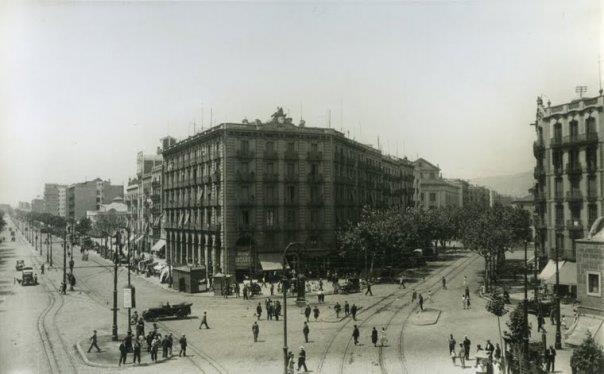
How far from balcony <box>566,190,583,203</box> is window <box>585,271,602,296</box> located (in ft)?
56.4

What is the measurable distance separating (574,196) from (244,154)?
105 feet

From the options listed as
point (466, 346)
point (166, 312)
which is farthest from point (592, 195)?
point (166, 312)

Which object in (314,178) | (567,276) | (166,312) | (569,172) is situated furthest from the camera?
(314,178)

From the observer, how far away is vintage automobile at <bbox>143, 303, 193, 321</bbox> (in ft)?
116

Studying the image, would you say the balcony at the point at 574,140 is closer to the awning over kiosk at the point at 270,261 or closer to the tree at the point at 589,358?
the awning over kiosk at the point at 270,261

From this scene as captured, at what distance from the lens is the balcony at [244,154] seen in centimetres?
5475

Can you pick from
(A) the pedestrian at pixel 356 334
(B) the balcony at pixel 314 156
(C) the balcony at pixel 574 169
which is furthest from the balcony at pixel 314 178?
(A) the pedestrian at pixel 356 334

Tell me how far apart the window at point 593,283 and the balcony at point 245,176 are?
110ft

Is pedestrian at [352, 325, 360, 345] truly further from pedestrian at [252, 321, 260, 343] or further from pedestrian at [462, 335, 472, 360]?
pedestrian at [462, 335, 472, 360]

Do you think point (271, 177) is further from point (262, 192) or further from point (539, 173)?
point (539, 173)

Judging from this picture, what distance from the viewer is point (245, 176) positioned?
54.8 metres

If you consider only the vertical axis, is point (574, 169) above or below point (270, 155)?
below

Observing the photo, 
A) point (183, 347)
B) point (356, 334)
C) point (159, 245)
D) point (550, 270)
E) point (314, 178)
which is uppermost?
point (314, 178)

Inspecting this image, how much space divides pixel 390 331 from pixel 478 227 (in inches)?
777
